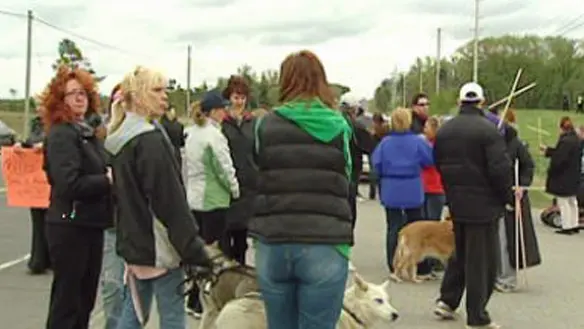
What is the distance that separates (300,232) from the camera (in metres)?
4.60

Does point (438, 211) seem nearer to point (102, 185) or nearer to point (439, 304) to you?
point (439, 304)

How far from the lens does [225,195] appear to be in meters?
8.50

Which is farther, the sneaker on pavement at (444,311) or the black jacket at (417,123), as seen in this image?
the black jacket at (417,123)

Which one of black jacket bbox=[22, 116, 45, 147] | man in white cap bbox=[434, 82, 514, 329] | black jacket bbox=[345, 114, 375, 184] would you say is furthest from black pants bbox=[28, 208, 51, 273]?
man in white cap bbox=[434, 82, 514, 329]

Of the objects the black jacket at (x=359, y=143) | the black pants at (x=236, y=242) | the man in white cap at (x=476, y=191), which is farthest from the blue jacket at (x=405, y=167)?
the man in white cap at (x=476, y=191)

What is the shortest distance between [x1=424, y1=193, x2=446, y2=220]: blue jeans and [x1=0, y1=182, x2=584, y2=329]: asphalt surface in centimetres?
85

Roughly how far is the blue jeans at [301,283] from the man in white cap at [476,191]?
328 centimetres

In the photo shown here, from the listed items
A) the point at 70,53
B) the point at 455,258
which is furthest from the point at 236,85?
the point at 70,53

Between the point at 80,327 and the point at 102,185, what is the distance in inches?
36.4

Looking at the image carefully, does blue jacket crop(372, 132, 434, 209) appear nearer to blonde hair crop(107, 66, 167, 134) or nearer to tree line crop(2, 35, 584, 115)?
blonde hair crop(107, 66, 167, 134)

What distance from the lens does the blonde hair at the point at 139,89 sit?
5.09 metres

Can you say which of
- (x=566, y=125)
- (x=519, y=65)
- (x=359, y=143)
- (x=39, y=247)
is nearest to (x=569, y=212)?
(x=566, y=125)

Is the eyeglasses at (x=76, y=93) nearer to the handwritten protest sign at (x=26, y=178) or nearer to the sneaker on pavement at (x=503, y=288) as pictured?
the handwritten protest sign at (x=26, y=178)

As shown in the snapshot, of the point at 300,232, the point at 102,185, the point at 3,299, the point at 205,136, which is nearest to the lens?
the point at 300,232
